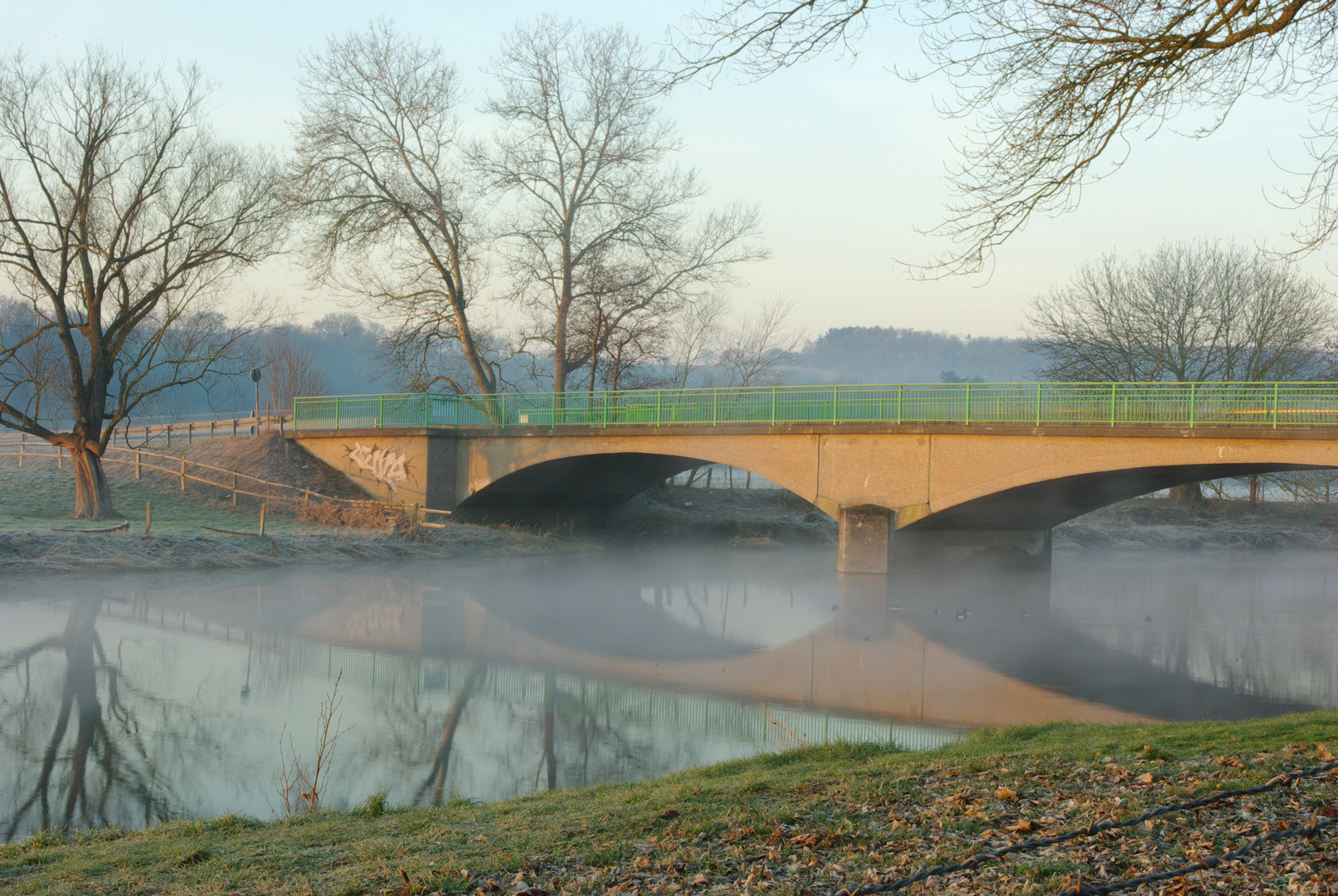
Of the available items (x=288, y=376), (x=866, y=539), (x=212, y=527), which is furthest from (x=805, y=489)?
(x=288, y=376)

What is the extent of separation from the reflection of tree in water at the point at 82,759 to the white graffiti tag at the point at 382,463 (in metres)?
16.5

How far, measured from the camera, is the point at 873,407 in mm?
22672

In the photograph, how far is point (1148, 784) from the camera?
5.06 metres

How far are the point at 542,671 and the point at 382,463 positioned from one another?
1730 cm

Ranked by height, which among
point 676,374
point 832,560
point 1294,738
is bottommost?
point 832,560

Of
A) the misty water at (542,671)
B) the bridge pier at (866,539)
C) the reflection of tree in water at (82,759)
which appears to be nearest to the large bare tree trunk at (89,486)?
the misty water at (542,671)

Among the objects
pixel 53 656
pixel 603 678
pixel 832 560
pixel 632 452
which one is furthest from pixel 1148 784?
pixel 832 560

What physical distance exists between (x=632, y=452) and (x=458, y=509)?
6206 millimetres

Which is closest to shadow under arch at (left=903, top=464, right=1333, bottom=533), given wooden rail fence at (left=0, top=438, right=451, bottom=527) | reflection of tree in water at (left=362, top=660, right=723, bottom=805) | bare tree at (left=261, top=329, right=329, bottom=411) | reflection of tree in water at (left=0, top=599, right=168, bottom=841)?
wooden rail fence at (left=0, top=438, right=451, bottom=527)

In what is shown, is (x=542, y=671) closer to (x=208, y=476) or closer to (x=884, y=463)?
(x=884, y=463)

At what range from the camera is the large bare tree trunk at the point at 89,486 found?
75.6ft

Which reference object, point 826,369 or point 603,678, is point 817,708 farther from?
point 826,369

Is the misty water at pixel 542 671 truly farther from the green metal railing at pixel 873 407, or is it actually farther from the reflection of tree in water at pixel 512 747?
the green metal railing at pixel 873 407

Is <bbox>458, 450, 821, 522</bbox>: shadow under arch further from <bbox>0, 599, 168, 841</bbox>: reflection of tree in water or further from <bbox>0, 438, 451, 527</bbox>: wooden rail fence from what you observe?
<bbox>0, 599, 168, 841</bbox>: reflection of tree in water
